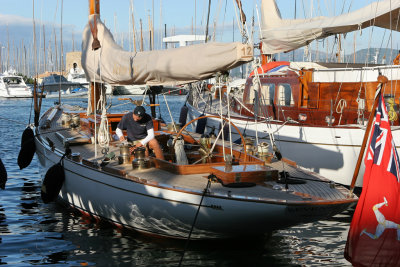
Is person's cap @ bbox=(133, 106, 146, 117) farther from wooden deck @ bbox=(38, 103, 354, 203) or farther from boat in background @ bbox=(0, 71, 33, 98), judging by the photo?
boat in background @ bbox=(0, 71, 33, 98)

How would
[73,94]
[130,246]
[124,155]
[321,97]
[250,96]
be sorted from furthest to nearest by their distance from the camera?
[73,94] → [250,96] → [321,97] → [124,155] → [130,246]

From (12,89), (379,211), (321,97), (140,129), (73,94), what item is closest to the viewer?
(379,211)

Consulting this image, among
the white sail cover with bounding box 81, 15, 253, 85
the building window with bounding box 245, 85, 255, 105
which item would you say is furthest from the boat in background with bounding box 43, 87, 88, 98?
the white sail cover with bounding box 81, 15, 253, 85

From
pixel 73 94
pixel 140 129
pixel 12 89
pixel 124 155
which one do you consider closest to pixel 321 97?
pixel 140 129

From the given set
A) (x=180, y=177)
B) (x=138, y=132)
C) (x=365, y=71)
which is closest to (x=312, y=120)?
(x=365, y=71)

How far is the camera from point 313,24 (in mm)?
15781

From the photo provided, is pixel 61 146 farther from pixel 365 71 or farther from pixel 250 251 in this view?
pixel 365 71

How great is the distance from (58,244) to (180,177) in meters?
2.81

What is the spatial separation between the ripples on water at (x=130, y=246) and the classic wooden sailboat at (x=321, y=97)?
2.68m

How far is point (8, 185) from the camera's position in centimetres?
1529

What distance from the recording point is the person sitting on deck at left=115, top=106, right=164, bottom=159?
1042 centimetres

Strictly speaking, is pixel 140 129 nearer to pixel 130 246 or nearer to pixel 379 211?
pixel 130 246

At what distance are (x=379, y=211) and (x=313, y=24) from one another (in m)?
9.47

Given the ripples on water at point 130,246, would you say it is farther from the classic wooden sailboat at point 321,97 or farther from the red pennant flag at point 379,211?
the classic wooden sailboat at point 321,97
